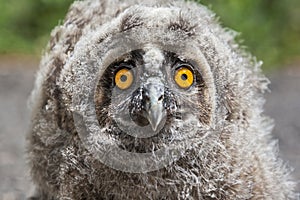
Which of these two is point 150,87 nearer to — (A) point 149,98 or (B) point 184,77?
(A) point 149,98

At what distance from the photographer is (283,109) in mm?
10531

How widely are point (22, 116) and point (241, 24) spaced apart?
4358mm

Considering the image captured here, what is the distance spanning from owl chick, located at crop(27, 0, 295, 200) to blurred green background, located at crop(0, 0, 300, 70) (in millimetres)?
7457

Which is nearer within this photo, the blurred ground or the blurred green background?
the blurred ground

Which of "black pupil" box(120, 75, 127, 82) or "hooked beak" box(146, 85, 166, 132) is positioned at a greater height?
"black pupil" box(120, 75, 127, 82)

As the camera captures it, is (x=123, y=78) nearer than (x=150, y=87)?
No

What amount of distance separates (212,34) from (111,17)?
821 millimetres

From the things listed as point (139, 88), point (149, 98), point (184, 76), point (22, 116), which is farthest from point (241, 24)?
point (149, 98)

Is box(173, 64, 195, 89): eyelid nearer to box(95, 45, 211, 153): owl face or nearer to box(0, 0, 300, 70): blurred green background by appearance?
box(95, 45, 211, 153): owl face

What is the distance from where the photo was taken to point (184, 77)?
4.67 meters

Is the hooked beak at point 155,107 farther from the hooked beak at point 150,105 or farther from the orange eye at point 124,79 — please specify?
the orange eye at point 124,79

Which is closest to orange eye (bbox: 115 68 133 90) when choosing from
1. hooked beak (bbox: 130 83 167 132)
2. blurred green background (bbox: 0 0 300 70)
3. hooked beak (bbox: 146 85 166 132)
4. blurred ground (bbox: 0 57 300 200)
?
hooked beak (bbox: 130 83 167 132)

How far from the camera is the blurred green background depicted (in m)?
12.8

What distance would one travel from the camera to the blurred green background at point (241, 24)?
42.1ft
